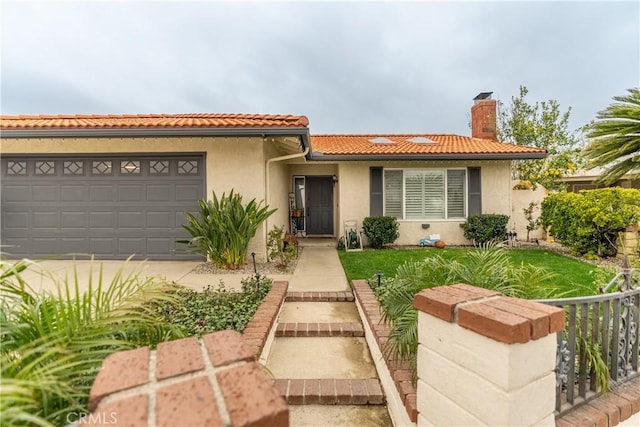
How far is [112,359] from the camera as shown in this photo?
3.52ft

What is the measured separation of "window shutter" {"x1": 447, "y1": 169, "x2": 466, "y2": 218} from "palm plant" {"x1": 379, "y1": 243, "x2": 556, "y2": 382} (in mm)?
7910

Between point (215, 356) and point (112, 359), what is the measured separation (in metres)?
0.34

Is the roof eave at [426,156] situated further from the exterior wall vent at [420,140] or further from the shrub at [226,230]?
the shrub at [226,230]

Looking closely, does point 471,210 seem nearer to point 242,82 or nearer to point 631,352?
point 631,352

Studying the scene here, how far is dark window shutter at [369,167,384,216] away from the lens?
34.3 ft

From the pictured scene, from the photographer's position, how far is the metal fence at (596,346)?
215 centimetres

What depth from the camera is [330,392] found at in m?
2.80

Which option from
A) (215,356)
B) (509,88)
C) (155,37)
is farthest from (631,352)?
(509,88)

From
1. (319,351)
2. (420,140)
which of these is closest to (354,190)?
(420,140)

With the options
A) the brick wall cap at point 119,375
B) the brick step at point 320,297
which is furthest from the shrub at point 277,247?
the brick wall cap at point 119,375

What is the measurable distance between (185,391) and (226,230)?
6.21 metres

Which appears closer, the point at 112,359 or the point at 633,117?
the point at 112,359

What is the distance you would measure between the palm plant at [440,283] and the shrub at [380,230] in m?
6.71

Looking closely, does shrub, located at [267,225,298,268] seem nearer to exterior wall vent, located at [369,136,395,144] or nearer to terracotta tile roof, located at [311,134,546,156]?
terracotta tile roof, located at [311,134,546,156]
